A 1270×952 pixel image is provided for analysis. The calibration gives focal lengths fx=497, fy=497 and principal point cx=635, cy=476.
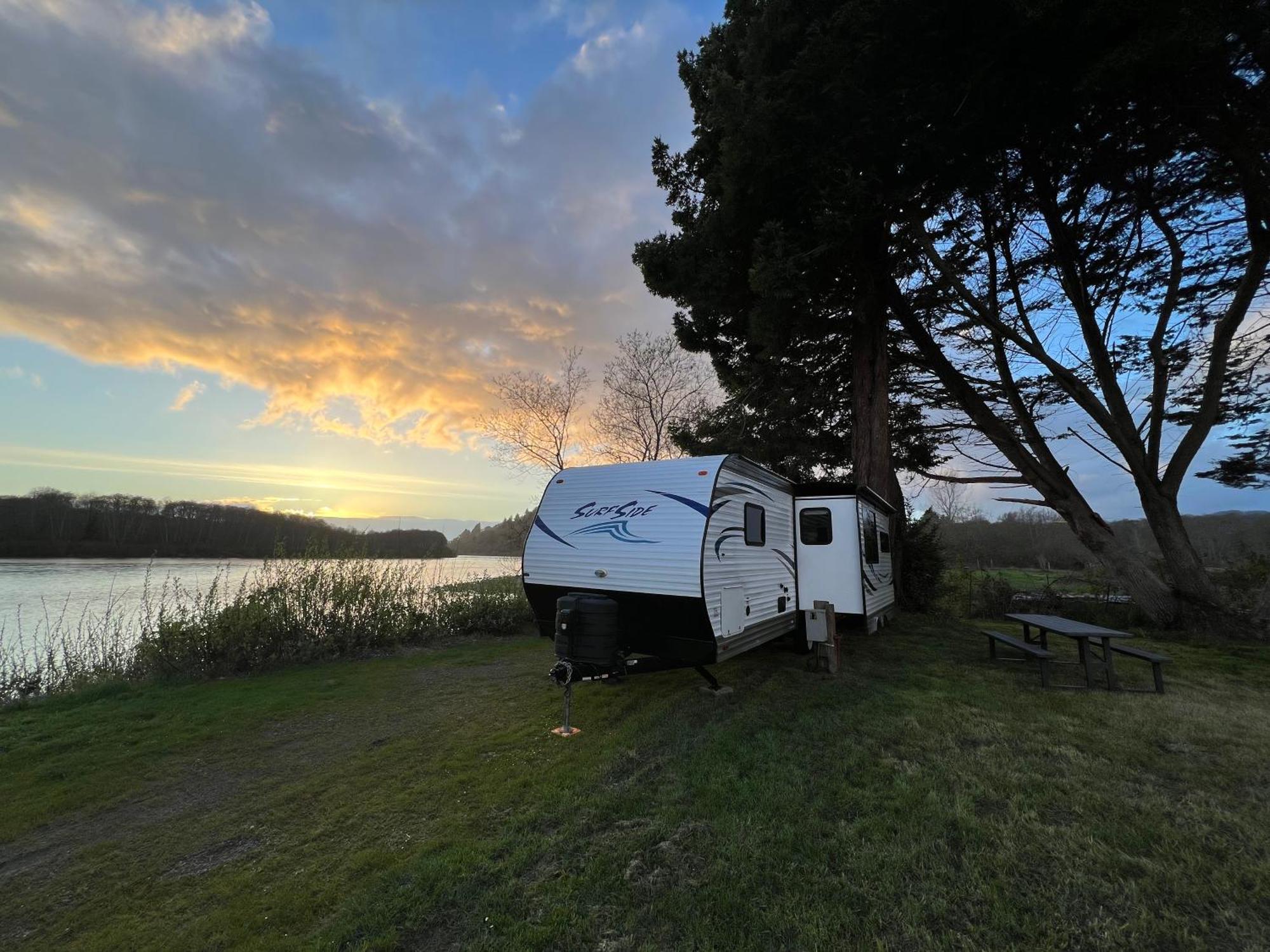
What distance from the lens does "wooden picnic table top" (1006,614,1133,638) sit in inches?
219

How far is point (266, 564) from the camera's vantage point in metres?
8.45

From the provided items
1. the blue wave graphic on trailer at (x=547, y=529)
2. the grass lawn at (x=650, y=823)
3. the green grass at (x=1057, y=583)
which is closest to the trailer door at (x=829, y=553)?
the grass lawn at (x=650, y=823)

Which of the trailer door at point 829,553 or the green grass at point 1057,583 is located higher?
the trailer door at point 829,553

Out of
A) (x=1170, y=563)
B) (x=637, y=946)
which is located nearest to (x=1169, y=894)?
(x=637, y=946)

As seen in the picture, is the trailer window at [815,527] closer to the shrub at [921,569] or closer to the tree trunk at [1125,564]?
the shrub at [921,569]

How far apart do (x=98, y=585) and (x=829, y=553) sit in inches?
779

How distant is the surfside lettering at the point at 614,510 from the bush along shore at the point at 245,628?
5.26 m

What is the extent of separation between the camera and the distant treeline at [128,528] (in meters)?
25.6

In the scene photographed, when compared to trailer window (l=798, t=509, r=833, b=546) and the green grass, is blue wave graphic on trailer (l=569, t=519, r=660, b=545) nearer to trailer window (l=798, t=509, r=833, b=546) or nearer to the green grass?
trailer window (l=798, t=509, r=833, b=546)

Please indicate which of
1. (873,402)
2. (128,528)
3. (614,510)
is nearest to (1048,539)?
(873,402)

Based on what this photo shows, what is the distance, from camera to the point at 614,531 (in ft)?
18.5

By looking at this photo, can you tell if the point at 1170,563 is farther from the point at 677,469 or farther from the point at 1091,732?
the point at 677,469

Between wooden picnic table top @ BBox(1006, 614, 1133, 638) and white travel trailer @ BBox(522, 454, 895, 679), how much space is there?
2179 millimetres

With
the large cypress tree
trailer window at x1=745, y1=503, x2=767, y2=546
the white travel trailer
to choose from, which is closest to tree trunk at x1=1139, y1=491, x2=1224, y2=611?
the large cypress tree
